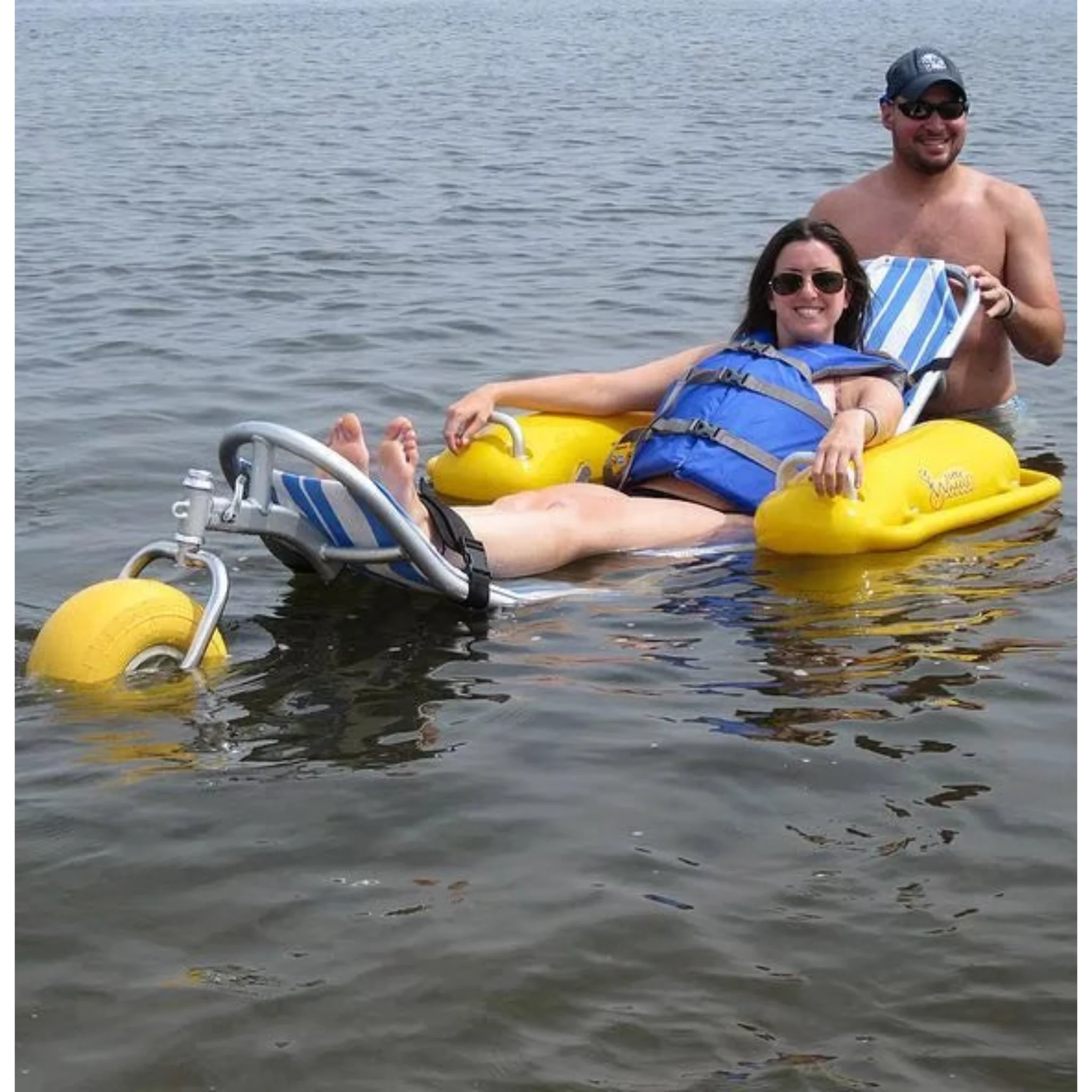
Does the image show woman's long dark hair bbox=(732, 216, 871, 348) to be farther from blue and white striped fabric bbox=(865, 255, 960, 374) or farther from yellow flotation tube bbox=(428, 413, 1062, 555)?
yellow flotation tube bbox=(428, 413, 1062, 555)

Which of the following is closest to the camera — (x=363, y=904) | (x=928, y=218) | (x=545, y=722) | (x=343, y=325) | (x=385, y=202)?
(x=363, y=904)

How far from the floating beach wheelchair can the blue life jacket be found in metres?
0.14

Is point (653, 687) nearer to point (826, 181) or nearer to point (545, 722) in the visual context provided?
point (545, 722)

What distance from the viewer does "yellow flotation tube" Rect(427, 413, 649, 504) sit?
256 inches

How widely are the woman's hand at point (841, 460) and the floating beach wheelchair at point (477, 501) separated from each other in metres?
0.04

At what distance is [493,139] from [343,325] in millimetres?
6997

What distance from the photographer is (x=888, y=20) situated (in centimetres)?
2938

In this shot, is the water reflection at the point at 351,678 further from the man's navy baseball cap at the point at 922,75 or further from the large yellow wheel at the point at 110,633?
the man's navy baseball cap at the point at 922,75

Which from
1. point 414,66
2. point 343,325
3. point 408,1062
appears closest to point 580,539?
point 408,1062

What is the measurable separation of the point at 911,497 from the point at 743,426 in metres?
0.57

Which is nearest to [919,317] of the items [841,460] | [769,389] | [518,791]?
[769,389]

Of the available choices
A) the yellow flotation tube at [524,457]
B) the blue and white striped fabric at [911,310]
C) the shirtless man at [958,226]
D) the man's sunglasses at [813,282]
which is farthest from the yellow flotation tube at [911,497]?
the yellow flotation tube at [524,457]

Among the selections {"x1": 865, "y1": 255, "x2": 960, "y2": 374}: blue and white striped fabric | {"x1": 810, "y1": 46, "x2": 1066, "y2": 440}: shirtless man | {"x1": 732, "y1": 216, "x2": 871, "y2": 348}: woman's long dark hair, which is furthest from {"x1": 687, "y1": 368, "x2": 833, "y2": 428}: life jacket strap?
{"x1": 810, "y1": 46, "x2": 1066, "y2": 440}: shirtless man

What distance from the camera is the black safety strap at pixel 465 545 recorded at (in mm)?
5359
